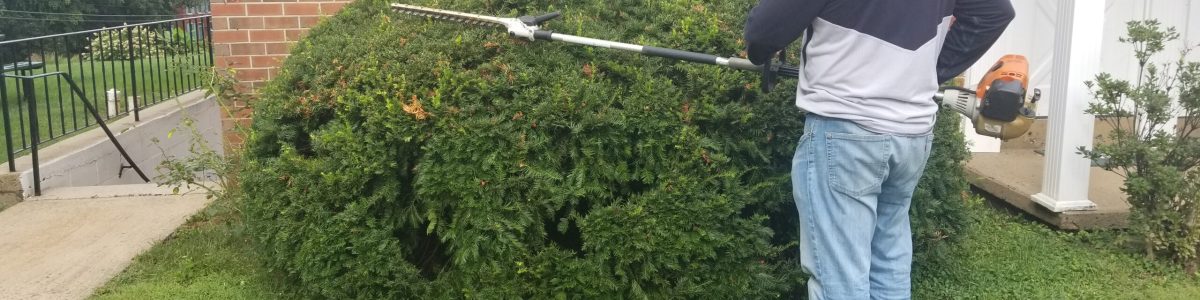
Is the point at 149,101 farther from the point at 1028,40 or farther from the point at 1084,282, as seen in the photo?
the point at 1084,282

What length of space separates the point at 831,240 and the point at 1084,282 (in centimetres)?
201

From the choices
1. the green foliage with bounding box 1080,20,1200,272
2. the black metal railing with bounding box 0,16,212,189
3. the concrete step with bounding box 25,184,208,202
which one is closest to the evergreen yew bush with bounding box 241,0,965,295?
the green foliage with bounding box 1080,20,1200,272

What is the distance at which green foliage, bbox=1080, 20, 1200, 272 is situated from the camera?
4430mm

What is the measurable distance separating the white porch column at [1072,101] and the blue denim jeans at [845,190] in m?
2.02

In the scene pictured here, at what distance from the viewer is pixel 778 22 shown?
109 inches

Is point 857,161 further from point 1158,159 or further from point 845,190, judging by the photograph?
point 1158,159

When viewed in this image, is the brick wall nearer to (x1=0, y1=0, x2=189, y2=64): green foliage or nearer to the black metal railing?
the black metal railing

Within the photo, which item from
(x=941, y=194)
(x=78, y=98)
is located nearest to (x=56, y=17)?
(x=78, y=98)

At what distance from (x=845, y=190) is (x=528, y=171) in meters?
1.03

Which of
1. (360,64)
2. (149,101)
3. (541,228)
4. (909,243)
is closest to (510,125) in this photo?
(541,228)

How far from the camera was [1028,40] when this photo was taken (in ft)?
20.8

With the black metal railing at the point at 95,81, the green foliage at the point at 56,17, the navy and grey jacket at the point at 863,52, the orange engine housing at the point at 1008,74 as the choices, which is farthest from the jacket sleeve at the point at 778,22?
the green foliage at the point at 56,17

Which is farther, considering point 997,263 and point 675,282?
point 997,263

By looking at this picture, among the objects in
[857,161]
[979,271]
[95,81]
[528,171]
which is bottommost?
[979,271]
